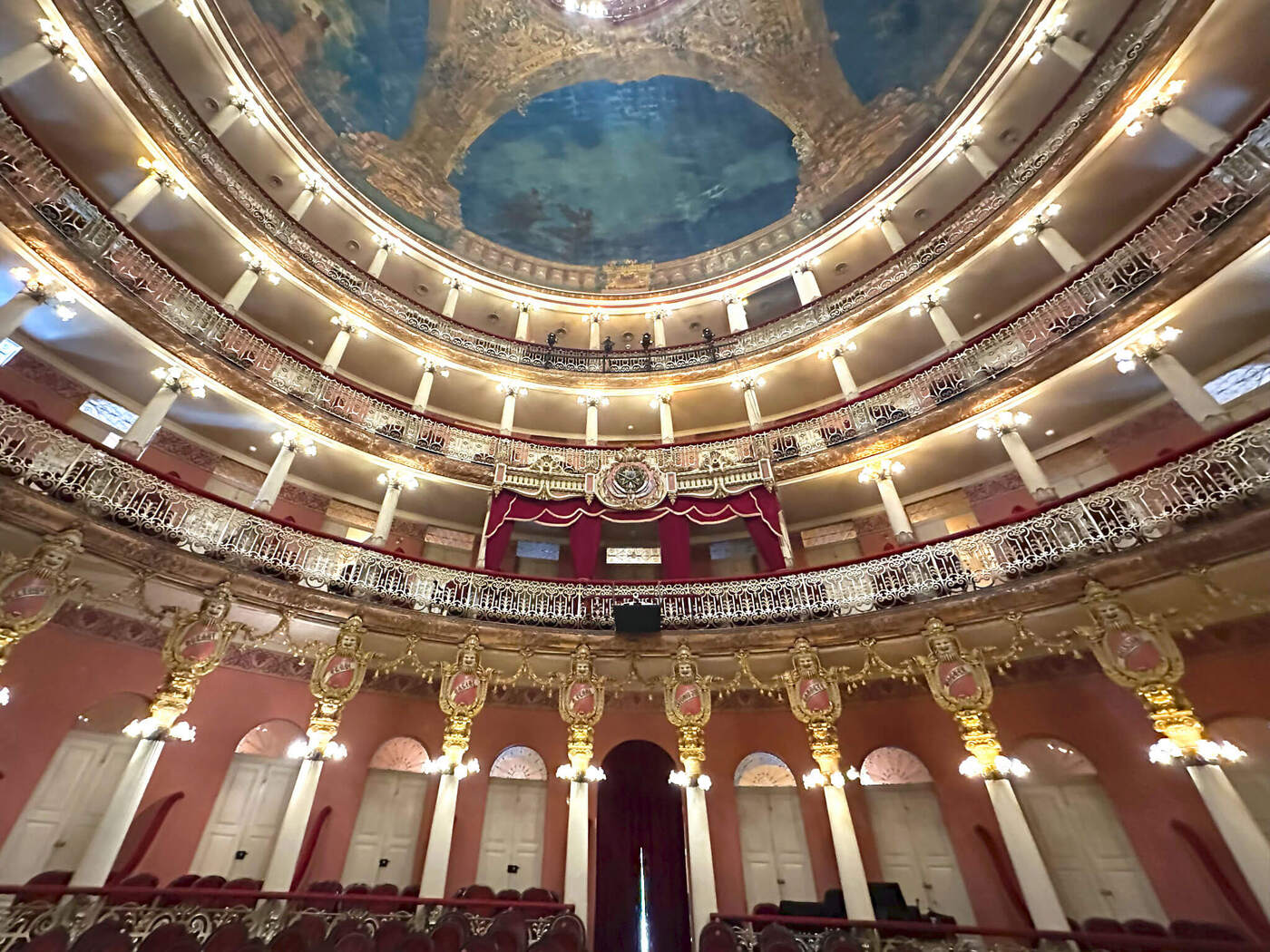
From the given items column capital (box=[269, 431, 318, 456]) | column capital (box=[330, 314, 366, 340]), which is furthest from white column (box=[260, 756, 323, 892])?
column capital (box=[330, 314, 366, 340])

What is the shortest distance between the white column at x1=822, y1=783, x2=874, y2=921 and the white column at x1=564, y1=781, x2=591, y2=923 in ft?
13.9

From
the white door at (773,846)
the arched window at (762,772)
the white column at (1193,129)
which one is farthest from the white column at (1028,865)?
the white column at (1193,129)

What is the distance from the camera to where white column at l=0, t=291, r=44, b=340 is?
898cm

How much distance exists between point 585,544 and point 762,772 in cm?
664

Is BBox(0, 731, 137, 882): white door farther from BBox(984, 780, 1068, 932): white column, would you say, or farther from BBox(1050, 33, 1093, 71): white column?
BBox(1050, 33, 1093, 71): white column

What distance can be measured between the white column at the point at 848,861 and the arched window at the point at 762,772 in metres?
2.83

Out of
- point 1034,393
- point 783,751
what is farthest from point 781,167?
point 783,751

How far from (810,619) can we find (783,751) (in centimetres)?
377

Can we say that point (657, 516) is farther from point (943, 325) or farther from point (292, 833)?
point (292, 833)

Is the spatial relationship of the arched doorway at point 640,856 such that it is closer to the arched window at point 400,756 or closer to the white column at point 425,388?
the arched window at point 400,756

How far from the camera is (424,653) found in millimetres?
11047

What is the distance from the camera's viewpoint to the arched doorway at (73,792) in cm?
852

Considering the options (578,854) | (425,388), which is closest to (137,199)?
(425,388)

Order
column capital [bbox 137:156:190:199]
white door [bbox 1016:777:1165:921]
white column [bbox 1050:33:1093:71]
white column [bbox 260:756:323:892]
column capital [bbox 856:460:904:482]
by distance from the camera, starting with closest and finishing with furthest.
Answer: white column [bbox 260:756:323:892]
white door [bbox 1016:777:1165:921]
column capital [bbox 137:156:190:199]
column capital [bbox 856:460:904:482]
white column [bbox 1050:33:1093:71]
